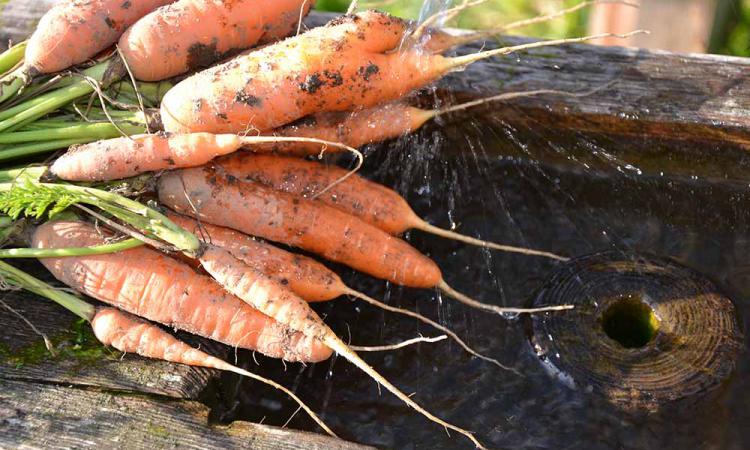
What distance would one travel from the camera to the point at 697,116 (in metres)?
Answer: 2.21

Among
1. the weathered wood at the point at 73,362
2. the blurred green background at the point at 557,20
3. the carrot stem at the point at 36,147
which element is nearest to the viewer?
the weathered wood at the point at 73,362

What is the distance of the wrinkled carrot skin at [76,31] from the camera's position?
6.47 ft

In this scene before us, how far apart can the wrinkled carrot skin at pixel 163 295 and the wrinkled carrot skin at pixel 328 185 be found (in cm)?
35

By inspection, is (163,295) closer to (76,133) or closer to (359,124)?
(76,133)

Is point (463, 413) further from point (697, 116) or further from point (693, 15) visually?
point (693, 15)

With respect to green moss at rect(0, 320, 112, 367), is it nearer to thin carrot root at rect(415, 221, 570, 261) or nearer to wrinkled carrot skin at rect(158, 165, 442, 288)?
wrinkled carrot skin at rect(158, 165, 442, 288)

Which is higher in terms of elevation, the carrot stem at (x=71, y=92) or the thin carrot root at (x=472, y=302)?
the carrot stem at (x=71, y=92)

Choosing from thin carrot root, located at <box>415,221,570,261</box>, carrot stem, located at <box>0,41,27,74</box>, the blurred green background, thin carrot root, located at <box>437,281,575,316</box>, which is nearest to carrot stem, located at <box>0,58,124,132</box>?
carrot stem, located at <box>0,41,27,74</box>

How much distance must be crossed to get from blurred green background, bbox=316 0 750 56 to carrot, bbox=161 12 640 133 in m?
1.13

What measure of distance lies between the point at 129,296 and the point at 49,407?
32 cm

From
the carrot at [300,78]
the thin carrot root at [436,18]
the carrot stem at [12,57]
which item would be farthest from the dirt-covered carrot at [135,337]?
the thin carrot root at [436,18]

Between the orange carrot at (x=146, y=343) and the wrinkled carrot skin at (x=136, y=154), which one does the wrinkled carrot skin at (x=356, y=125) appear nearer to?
the wrinkled carrot skin at (x=136, y=154)

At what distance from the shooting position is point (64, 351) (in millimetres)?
1801

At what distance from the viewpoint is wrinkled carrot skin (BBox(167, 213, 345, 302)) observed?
1.96 m
